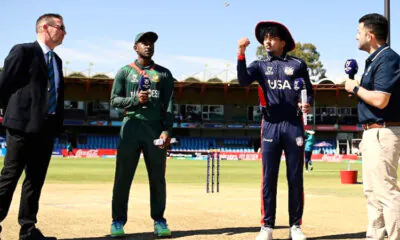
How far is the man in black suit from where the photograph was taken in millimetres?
5129

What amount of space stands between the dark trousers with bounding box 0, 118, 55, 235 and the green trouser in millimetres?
997

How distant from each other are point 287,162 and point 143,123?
5.66 ft

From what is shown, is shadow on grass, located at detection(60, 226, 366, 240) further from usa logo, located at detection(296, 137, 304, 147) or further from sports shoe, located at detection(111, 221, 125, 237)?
usa logo, located at detection(296, 137, 304, 147)

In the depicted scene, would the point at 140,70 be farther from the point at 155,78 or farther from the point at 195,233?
the point at 195,233

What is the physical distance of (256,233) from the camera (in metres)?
6.27

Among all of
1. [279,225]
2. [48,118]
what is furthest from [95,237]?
[279,225]

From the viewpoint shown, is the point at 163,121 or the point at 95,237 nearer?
the point at 95,237

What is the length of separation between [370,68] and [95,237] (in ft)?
11.3

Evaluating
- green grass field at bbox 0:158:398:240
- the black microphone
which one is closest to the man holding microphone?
the black microphone

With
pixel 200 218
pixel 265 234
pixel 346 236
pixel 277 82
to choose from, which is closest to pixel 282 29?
pixel 277 82

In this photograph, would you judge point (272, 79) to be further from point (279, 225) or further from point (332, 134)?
point (332, 134)

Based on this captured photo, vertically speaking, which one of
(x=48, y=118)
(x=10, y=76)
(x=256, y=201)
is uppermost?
(x=10, y=76)

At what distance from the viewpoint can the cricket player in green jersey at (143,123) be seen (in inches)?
243

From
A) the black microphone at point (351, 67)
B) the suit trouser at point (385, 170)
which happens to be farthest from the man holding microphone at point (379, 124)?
the black microphone at point (351, 67)
